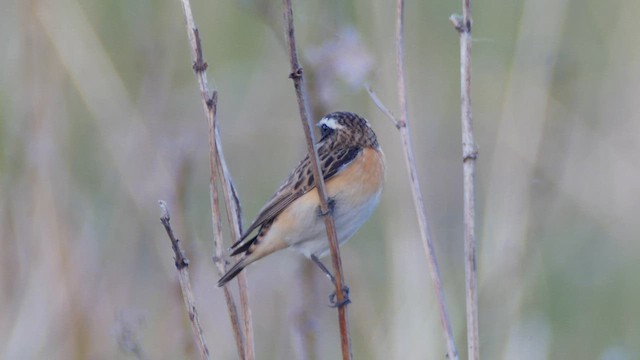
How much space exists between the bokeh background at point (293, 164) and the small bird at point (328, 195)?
17 centimetres

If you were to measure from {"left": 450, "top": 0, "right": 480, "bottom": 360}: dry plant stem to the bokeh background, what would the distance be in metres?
0.77

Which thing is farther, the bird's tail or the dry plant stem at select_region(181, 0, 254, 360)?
the bird's tail

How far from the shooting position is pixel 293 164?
5273mm

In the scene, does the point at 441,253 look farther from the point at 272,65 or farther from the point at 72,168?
the point at 72,168

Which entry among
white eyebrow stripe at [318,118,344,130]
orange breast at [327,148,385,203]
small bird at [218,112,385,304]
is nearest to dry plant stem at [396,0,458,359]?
small bird at [218,112,385,304]

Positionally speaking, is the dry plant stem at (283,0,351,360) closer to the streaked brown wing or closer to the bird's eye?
the streaked brown wing

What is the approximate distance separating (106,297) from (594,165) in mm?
2330

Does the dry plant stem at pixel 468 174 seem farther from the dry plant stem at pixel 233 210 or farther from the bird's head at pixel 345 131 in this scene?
the bird's head at pixel 345 131

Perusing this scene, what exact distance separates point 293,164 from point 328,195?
126cm

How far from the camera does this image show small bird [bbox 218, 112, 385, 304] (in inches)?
155

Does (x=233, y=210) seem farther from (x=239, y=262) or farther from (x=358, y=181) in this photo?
(x=358, y=181)

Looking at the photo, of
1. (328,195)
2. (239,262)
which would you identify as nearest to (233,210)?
(239,262)

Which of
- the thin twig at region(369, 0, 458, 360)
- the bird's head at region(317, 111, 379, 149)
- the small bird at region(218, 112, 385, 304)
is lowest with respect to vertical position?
the thin twig at region(369, 0, 458, 360)

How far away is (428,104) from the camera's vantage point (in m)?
5.61
